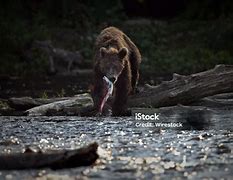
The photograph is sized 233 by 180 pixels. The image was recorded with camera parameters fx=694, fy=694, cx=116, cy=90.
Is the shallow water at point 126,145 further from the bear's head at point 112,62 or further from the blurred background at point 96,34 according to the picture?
the blurred background at point 96,34

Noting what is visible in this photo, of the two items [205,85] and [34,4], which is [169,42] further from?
[205,85]

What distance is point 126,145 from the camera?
7.88 metres

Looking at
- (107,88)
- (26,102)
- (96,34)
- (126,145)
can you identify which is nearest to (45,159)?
(126,145)

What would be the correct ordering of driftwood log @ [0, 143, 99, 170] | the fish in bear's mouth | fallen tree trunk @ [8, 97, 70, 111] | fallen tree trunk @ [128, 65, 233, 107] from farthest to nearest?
fallen tree trunk @ [8, 97, 70, 111] → fallen tree trunk @ [128, 65, 233, 107] → the fish in bear's mouth → driftwood log @ [0, 143, 99, 170]

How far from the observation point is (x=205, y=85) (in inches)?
443

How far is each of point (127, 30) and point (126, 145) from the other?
76.3 feet

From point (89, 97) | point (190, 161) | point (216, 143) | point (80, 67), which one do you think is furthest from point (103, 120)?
point (80, 67)

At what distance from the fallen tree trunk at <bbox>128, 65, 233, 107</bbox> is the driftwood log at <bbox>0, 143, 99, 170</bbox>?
4.99m

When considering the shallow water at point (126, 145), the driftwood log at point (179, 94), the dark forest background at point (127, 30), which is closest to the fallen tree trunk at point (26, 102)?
the driftwood log at point (179, 94)

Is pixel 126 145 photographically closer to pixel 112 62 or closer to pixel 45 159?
pixel 45 159

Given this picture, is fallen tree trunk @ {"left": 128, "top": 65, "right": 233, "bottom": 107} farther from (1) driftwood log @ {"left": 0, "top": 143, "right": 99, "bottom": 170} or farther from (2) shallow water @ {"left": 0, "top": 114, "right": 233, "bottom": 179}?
(1) driftwood log @ {"left": 0, "top": 143, "right": 99, "bottom": 170}

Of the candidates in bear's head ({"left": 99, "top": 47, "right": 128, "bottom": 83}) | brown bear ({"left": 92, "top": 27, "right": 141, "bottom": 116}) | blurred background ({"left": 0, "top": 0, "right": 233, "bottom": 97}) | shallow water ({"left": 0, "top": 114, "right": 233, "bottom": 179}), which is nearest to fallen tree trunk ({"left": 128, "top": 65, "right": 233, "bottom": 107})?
brown bear ({"left": 92, "top": 27, "right": 141, "bottom": 116})

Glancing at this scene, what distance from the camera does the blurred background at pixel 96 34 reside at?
2573 centimetres

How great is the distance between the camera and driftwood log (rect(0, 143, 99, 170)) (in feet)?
20.9
